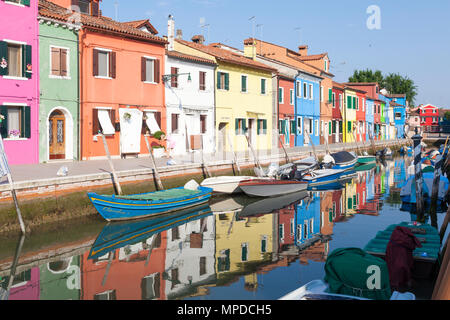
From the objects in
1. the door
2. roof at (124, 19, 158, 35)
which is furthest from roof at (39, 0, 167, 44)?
the door

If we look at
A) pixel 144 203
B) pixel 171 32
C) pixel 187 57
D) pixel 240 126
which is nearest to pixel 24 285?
pixel 144 203

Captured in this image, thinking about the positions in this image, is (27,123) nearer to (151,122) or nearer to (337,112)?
(151,122)

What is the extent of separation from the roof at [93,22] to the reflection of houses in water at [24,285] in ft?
44.3

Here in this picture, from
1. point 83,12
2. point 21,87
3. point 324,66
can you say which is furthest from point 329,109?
point 21,87

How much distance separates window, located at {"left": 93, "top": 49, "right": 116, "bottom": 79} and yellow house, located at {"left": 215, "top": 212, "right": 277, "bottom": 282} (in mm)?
9948

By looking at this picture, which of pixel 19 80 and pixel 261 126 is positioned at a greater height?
pixel 19 80

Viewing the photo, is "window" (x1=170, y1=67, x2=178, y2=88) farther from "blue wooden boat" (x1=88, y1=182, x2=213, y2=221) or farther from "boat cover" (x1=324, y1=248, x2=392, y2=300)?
"boat cover" (x1=324, y1=248, x2=392, y2=300)

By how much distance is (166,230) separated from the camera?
14719 mm

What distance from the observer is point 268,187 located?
21094 mm

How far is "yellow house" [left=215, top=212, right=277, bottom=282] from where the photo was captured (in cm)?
1089

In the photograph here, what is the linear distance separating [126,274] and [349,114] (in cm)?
4577

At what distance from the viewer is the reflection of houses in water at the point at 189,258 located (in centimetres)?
952

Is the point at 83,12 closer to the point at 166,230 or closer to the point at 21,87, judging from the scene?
the point at 21,87

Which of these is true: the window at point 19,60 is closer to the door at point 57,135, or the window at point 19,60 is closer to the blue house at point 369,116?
the door at point 57,135
